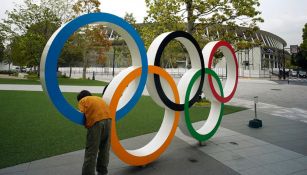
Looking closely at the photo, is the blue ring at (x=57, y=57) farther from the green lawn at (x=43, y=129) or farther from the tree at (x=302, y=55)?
the tree at (x=302, y=55)

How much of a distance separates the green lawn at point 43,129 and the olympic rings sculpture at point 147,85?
2216 mm

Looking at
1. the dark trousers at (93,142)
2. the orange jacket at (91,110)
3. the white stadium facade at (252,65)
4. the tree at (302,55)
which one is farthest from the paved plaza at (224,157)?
the tree at (302,55)

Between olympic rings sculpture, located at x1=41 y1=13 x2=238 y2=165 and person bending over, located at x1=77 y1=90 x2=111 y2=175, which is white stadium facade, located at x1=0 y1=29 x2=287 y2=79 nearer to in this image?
olympic rings sculpture, located at x1=41 y1=13 x2=238 y2=165

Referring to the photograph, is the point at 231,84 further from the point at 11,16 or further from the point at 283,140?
the point at 11,16

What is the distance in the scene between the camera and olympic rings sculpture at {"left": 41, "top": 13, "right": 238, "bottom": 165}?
445 cm

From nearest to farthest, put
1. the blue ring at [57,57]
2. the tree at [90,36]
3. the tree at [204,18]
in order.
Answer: the blue ring at [57,57], the tree at [204,18], the tree at [90,36]

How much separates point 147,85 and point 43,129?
185 inches

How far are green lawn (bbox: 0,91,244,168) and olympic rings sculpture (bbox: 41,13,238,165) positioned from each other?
7.27 ft

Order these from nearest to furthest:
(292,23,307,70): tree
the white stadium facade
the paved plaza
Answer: the paved plaza → (292,23,307,70): tree → the white stadium facade

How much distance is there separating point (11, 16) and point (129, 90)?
33301mm

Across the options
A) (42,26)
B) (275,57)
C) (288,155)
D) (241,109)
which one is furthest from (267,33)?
(288,155)

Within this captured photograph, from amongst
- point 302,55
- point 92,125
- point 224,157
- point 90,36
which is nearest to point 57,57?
point 92,125

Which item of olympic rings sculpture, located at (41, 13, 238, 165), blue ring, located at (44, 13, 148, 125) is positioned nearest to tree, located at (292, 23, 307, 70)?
olympic rings sculpture, located at (41, 13, 238, 165)

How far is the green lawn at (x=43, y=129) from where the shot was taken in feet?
21.8
